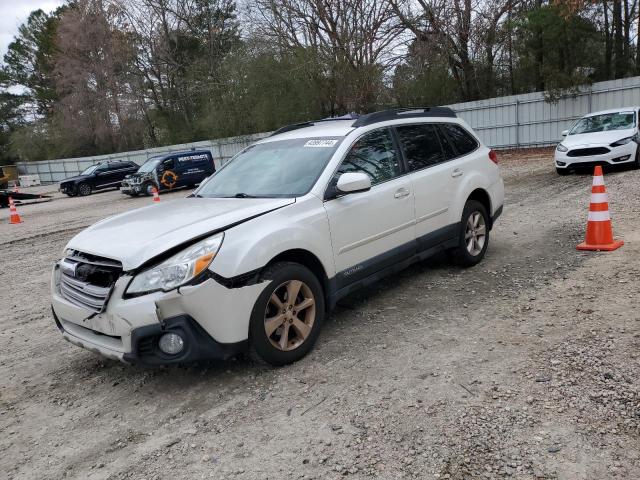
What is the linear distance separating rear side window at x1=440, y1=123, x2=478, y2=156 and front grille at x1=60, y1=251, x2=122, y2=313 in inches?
152

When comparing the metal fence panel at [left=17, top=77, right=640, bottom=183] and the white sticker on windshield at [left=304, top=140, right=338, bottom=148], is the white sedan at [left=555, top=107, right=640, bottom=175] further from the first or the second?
the white sticker on windshield at [left=304, top=140, right=338, bottom=148]

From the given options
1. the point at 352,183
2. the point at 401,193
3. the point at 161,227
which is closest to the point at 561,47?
the point at 401,193

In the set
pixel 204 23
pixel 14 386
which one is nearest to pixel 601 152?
pixel 14 386

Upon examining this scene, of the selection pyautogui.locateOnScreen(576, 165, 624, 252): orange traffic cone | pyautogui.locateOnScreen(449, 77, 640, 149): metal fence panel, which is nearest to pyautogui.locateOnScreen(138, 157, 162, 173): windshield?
pyautogui.locateOnScreen(449, 77, 640, 149): metal fence panel

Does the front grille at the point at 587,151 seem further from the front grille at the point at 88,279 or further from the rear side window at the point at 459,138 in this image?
the front grille at the point at 88,279

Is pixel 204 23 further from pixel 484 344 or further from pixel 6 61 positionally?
pixel 484 344

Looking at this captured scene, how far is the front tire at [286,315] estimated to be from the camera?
11.9 feet

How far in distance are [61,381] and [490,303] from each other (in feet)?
12.2

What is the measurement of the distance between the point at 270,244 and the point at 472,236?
3.08 metres

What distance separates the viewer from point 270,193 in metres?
4.39

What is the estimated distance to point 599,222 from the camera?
6.16 metres

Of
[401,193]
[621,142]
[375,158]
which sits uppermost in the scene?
[375,158]

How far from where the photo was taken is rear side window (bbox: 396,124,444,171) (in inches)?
204

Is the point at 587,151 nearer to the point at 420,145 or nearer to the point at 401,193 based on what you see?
the point at 420,145
